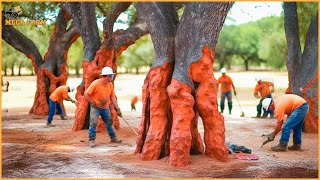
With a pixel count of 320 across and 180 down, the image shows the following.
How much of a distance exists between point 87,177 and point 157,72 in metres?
2.23

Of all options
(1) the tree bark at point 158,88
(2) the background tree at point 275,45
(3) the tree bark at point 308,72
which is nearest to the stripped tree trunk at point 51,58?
(3) the tree bark at point 308,72

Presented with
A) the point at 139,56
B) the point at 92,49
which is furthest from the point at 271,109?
the point at 139,56

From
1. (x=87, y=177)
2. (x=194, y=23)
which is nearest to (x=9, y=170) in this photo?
(x=87, y=177)

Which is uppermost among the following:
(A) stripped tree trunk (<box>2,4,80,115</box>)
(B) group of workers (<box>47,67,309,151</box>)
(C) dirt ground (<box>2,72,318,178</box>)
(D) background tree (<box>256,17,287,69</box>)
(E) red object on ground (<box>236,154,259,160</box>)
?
(D) background tree (<box>256,17,287,69</box>)

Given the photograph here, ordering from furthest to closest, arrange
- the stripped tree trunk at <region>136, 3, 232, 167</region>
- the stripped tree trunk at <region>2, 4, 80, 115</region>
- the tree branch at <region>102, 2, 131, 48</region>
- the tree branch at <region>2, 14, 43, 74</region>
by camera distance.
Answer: the tree branch at <region>2, 14, 43, 74</region> → the stripped tree trunk at <region>2, 4, 80, 115</region> → the tree branch at <region>102, 2, 131, 48</region> → the stripped tree trunk at <region>136, 3, 232, 167</region>

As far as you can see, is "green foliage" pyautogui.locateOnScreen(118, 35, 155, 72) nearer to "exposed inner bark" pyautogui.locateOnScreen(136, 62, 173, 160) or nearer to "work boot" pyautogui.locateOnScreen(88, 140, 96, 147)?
"work boot" pyautogui.locateOnScreen(88, 140, 96, 147)

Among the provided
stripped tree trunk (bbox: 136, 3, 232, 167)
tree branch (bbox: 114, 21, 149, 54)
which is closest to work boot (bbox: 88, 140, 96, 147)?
stripped tree trunk (bbox: 136, 3, 232, 167)

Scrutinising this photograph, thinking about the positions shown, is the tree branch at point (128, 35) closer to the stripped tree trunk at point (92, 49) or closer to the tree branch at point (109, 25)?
the stripped tree trunk at point (92, 49)

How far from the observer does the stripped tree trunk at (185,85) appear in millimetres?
7066

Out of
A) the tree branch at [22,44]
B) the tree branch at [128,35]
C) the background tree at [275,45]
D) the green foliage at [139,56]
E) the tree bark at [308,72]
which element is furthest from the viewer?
the green foliage at [139,56]

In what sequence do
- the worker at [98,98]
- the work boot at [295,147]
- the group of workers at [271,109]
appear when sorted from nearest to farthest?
the group of workers at [271,109] → the work boot at [295,147] → the worker at [98,98]

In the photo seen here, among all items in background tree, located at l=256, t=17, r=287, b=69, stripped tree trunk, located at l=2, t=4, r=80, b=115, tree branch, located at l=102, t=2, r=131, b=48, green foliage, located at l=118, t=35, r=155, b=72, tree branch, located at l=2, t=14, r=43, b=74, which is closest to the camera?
tree branch, located at l=102, t=2, r=131, b=48

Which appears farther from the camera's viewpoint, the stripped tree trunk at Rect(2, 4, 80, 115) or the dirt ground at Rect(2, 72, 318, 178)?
the stripped tree trunk at Rect(2, 4, 80, 115)

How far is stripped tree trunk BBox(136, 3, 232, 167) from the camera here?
23.2 feet
